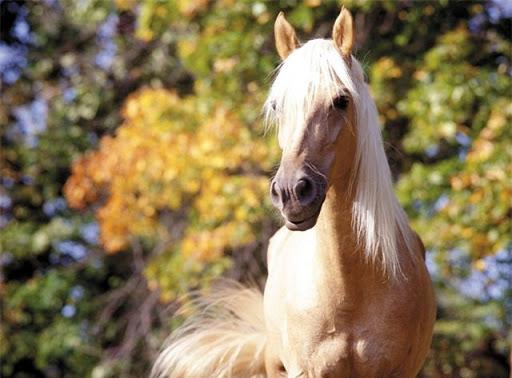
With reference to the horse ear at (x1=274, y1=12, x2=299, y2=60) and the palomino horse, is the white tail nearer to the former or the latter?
the palomino horse

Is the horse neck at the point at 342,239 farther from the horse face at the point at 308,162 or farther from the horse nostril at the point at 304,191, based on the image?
the horse nostril at the point at 304,191

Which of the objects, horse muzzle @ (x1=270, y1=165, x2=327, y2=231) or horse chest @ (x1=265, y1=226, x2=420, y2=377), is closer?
horse muzzle @ (x1=270, y1=165, x2=327, y2=231)

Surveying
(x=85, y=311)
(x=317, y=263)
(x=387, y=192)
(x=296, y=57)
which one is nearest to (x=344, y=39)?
(x=296, y=57)

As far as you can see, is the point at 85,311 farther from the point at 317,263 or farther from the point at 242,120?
the point at 317,263

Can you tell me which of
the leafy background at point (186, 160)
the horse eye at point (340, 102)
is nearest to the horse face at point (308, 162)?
the horse eye at point (340, 102)

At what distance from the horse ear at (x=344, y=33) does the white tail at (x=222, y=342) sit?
1.82 meters

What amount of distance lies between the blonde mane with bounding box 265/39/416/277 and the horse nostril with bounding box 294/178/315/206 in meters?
0.22

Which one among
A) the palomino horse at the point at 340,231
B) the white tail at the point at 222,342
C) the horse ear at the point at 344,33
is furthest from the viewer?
the white tail at the point at 222,342

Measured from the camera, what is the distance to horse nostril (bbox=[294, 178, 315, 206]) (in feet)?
11.2

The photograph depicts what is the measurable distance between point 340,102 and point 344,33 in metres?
0.34

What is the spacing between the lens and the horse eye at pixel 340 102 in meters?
3.64

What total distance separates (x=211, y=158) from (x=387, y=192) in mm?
5082

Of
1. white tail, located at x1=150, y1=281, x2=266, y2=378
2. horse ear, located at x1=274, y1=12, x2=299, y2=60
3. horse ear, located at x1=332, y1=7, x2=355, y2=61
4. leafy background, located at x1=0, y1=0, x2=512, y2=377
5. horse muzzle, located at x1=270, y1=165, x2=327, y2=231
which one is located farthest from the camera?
leafy background, located at x1=0, y1=0, x2=512, y2=377

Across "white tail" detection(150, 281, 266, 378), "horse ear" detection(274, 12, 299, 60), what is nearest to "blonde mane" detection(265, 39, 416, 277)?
"horse ear" detection(274, 12, 299, 60)
